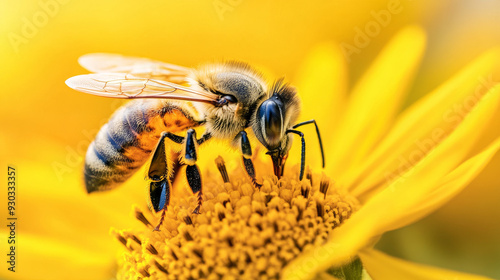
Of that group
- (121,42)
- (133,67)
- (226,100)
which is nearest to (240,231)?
(226,100)

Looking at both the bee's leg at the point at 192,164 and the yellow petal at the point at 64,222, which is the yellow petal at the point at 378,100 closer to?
the bee's leg at the point at 192,164

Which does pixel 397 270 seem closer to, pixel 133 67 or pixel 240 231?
pixel 240 231

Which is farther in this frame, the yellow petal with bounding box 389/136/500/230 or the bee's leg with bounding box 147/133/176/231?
the bee's leg with bounding box 147/133/176/231

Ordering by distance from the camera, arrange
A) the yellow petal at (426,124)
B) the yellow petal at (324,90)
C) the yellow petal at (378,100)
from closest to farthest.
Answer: the yellow petal at (426,124), the yellow petal at (378,100), the yellow petal at (324,90)

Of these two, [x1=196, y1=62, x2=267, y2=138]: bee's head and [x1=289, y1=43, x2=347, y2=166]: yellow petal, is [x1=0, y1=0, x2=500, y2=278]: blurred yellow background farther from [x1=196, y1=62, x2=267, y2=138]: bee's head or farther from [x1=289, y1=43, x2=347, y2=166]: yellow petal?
[x1=196, y1=62, x2=267, y2=138]: bee's head

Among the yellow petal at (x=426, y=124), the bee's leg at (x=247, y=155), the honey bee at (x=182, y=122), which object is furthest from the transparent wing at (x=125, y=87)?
the yellow petal at (x=426, y=124)

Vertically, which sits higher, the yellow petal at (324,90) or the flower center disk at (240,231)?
the yellow petal at (324,90)

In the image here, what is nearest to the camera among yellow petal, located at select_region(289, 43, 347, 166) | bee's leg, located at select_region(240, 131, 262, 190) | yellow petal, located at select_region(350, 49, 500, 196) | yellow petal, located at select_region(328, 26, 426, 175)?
bee's leg, located at select_region(240, 131, 262, 190)

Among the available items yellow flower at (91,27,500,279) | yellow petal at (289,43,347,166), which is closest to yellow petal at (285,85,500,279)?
yellow flower at (91,27,500,279)
